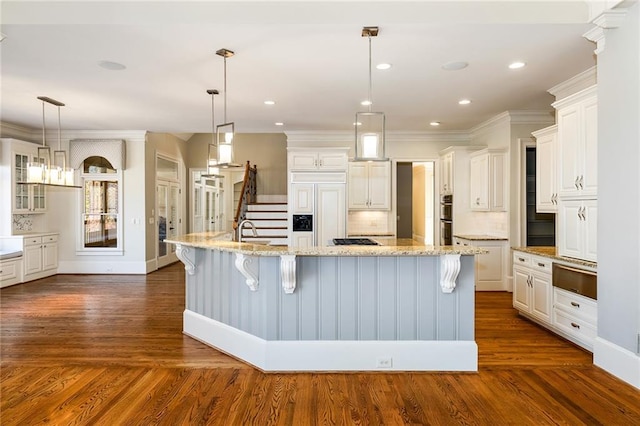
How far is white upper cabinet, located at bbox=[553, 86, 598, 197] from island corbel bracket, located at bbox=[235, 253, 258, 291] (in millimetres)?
3114

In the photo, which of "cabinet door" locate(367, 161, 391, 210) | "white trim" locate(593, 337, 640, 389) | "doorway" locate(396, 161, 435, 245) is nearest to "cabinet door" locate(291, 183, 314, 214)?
"cabinet door" locate(367, 161, 391, 210)

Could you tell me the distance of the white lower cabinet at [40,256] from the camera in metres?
6.95

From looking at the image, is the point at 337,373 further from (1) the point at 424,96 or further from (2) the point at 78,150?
(2) the point at 78,150

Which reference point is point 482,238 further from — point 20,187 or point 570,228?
point 20,187

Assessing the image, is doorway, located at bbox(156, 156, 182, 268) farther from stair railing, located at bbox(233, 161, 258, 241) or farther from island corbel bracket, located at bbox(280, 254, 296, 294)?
island corbel bracket, located at bbox(280, 254, 296, 294)

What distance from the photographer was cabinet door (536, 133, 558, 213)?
14.9 feet

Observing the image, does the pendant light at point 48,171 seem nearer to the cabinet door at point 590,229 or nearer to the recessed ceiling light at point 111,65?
the recessed ceiling light at point 111,65

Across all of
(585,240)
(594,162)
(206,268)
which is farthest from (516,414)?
(206,268)

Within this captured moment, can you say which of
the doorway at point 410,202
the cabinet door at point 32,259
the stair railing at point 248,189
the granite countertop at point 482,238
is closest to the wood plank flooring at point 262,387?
the granite countertop at point 482,238

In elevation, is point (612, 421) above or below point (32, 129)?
below

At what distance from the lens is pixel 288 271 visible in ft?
10.1

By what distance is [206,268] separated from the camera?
397 cm

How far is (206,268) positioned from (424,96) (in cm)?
349

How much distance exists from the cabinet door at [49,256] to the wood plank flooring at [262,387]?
341cm
